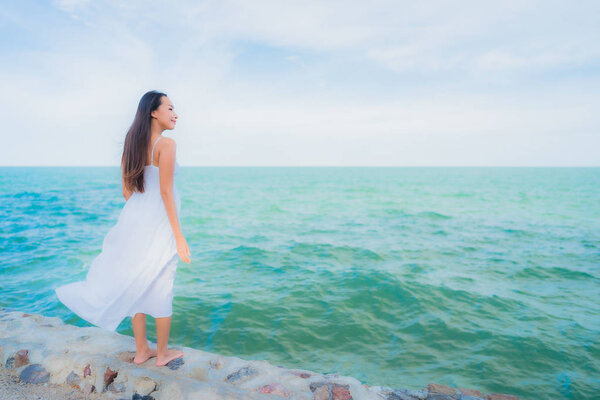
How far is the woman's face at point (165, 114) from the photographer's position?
2787 millimetres

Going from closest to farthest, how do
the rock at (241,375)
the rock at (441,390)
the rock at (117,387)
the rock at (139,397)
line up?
the rock at (139,397), the rock at (117,387), the rock at (241,375), the rock at (441,390)

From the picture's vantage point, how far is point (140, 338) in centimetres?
313

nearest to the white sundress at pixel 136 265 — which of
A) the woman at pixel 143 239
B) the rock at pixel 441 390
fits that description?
the woman at pixel 143 239

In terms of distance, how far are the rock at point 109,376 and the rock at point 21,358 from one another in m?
0.92

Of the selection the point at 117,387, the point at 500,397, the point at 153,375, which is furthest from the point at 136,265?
the point at 500,397

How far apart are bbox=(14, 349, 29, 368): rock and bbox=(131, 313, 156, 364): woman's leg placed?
3.36 feet

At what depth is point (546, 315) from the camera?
6242 millimetres

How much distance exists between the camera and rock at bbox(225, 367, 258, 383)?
3.14 metres

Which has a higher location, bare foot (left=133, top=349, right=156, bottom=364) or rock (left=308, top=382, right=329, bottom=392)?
bare foot (left=133, top=349, right=156, bottom=364)

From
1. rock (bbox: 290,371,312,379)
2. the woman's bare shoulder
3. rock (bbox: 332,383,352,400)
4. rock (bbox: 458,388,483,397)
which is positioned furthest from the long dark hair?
rock (bbox: 458,388,483,397)

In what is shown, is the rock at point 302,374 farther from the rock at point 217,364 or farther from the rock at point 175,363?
the rock at point 175,363

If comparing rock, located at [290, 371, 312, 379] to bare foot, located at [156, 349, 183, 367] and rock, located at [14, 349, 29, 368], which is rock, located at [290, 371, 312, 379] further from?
rock, located at [14, 349, 29, 368]

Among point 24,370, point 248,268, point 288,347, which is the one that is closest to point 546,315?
point 288,347

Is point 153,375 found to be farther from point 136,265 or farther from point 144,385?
point 136,265
